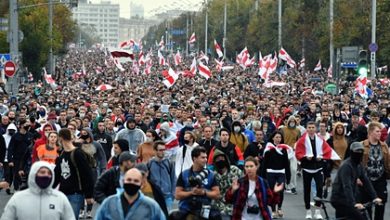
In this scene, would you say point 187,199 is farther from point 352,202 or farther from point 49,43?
point 49,43

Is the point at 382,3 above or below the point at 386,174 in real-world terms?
above

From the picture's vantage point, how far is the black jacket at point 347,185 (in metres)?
11.7

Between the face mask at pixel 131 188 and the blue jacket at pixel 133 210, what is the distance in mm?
105

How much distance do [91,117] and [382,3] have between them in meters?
36.6

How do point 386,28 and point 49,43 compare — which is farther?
point 49,43

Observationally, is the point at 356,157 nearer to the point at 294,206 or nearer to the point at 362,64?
the point at 294,206

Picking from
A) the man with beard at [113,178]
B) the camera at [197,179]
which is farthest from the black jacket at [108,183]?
the camera at [197,179]

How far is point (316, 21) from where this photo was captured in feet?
276

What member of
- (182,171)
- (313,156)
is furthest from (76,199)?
(313,156)

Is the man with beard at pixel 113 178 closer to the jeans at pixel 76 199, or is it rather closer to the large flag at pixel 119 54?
the jeans at pixel 76 199

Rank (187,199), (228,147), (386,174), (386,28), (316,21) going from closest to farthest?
(187,199) → (386,174) → (228,147) → (386,28) → (316,21)

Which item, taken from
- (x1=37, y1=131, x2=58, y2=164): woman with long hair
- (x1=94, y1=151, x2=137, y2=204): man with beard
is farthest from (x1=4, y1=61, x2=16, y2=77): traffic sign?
(x1=94, y1=151, x2=137, y2=204): man with beard

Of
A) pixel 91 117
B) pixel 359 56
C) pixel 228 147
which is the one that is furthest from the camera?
pixel 359 56

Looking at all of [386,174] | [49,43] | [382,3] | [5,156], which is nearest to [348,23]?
[382,3]
